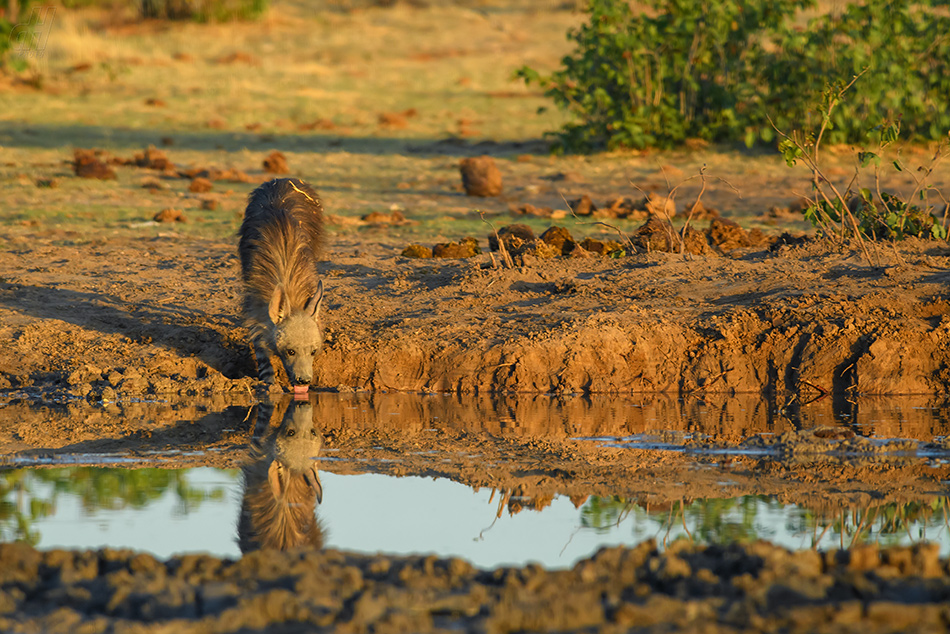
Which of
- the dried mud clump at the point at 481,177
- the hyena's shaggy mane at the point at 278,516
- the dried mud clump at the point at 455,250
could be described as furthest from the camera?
the dried mud clump at the point at 481,177

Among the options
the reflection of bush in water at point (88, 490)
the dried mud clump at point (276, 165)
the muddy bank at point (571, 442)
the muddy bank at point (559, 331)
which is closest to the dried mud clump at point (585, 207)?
the muddy bank at point (559, 331)

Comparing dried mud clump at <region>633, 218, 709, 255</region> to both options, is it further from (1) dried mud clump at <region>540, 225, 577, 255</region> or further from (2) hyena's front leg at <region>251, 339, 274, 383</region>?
(2) hyena's front leg at <region>251, 339, 274, 383</region>

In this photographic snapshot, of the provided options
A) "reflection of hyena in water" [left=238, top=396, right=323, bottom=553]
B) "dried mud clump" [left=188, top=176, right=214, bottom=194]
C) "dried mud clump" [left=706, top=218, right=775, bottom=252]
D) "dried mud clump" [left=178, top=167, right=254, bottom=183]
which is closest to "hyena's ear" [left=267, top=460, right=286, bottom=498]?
"reflection of hyena in water" [left=238, top=396, right=323, bottom=553]

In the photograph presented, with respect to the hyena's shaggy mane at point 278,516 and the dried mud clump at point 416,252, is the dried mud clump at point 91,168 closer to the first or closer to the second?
the dried mud clump at point 416,252

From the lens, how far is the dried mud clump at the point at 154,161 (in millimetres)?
14273

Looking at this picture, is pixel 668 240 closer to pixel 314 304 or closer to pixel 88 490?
pixel 314 304

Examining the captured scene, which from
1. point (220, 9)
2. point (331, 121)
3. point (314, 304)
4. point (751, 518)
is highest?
point (220, 9)

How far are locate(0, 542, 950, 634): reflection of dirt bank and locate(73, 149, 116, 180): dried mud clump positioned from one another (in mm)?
10153

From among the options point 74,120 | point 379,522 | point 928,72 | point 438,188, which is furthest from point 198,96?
point 379,522

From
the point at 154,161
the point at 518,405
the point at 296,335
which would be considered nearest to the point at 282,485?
the point at 296,335

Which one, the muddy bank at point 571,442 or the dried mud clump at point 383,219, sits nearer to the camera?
the muddy bank at point 571,442

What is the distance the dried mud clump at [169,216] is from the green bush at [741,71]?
191 inches

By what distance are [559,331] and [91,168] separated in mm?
7959

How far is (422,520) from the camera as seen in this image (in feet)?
16.4
